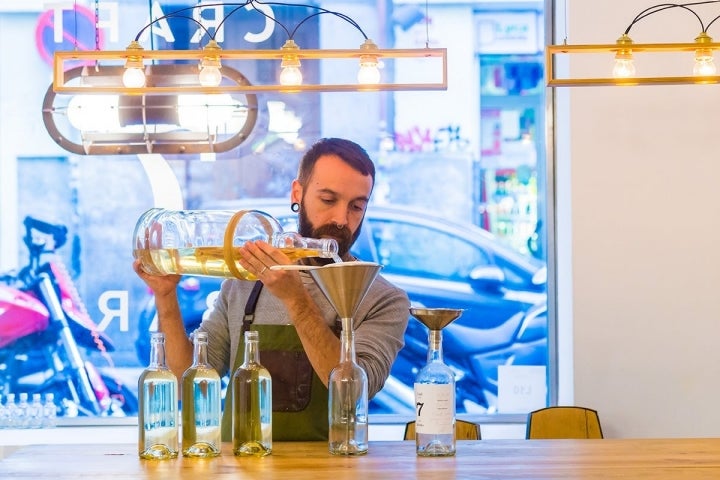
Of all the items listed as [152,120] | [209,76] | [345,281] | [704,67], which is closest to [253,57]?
[209,76]

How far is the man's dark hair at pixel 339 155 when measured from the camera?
315 centimetres

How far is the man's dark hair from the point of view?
315cm

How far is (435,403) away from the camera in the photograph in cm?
236

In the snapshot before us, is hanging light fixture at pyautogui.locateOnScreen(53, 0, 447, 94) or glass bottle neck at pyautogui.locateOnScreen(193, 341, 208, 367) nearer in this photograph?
glass bottle neck at pyautogui.locateOnScreen(193, 341, 208, 367)

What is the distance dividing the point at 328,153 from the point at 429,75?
2.01m

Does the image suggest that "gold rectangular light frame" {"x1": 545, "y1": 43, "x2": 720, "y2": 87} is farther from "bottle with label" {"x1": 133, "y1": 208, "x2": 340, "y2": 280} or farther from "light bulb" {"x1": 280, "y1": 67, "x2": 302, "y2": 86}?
"bottle with label" {"x1": 133, "y1": 208, "x2": 340, "y2": 280}

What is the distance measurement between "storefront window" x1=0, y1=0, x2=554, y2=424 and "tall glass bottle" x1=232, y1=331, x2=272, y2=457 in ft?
8.49

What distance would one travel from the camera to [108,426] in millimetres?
4980

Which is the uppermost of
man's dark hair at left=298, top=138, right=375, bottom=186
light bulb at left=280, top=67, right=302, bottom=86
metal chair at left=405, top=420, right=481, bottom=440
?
light bulb at left=280, top=67, right=302, bottom=86

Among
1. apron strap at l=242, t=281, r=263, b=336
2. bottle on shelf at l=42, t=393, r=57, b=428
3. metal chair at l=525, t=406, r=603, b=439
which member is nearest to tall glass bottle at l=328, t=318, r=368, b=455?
apron strap at l=242, t=281, r=263, b=336

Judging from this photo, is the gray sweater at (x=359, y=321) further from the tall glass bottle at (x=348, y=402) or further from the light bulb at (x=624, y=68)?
the light bulb at (x=624, y=68)

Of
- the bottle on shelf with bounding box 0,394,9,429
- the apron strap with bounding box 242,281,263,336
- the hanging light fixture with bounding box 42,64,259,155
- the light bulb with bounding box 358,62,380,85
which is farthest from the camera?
the bottle on shelf with bounding box 0,394,9,429

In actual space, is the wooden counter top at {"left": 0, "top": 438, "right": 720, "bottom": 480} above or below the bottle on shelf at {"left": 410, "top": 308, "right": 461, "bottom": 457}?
below

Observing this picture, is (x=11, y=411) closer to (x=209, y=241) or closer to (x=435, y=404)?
(x=209, y=241)
